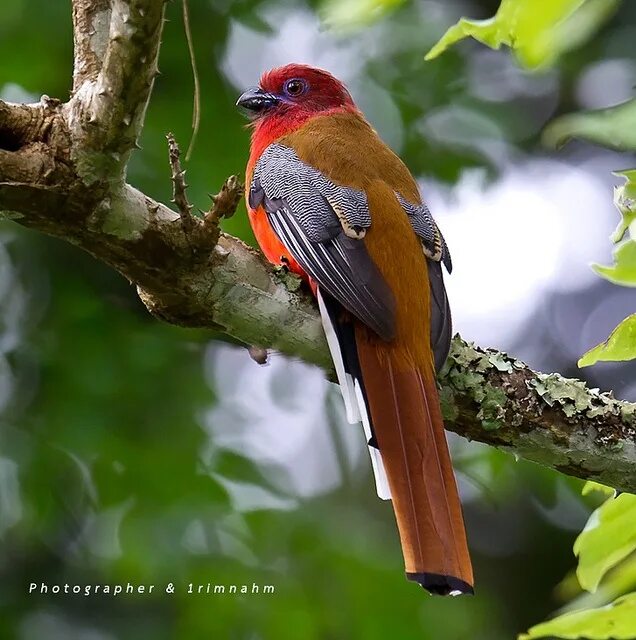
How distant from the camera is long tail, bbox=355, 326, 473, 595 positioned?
271cm

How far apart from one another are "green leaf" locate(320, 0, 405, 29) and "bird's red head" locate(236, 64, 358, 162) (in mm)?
2283

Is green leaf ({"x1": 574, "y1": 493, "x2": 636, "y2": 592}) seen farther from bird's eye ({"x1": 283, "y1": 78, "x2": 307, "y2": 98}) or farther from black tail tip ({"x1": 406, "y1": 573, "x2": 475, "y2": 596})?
bird's eye ({"x1": 283, "y1": 78, "x2": 307, "y2": 98})

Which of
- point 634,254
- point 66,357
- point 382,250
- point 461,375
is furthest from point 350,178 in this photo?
point 66,357

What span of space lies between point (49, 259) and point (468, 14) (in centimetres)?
280

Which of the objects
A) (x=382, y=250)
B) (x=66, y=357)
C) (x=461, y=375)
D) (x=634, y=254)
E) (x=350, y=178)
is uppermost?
(x=66, y=357)

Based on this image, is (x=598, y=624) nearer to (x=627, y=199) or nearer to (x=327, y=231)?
(x=627, y=199)

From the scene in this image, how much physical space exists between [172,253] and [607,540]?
120 centimetres

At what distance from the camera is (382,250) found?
10.9ft

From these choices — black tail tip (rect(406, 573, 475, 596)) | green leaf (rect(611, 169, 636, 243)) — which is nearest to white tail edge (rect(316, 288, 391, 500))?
black tail tip (rect(406, 573, 475, 596))

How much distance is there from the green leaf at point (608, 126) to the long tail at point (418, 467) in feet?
4.02

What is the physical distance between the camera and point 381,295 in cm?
316

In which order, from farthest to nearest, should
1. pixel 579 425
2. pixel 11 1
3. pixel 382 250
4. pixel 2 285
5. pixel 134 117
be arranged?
pixel 2 285 < pixel 11 1 < pixel 382 250 < pixel 579 425 < pixel 134 117

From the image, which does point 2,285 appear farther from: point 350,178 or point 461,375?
point 461,375

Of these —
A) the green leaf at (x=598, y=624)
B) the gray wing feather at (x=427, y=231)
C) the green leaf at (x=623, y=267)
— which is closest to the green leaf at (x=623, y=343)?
the green leaf at (x=623, y=267)
